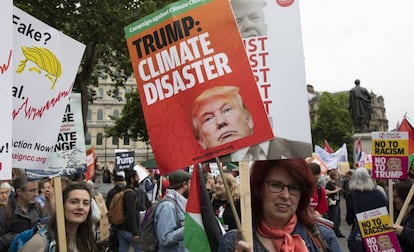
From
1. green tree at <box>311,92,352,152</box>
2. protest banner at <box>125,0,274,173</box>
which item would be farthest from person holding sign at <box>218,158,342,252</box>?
green tree at <box>311,92,352,152</box>

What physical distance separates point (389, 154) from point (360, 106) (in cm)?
1813

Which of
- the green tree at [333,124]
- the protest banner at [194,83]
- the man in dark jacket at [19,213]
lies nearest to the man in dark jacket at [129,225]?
the man in dark jacket at [19,213]

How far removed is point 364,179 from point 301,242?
584 centimetres

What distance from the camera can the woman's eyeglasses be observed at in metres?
2.75

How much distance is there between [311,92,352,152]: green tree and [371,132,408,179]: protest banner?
7245 centimetres

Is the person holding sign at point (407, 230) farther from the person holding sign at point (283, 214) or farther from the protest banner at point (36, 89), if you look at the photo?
the protest banner at point (36, 89)

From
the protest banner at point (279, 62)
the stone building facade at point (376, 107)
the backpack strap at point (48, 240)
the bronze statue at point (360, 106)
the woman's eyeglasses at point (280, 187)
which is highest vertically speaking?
the stone building facade at point (376, 107)

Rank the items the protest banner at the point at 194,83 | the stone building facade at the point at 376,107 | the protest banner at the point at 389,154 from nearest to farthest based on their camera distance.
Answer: the protest banner at the point at 194,83, the protest banner at the point at 389,154, the stone building facade at the point at 376,107

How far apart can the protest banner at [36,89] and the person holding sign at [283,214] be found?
1.77 m

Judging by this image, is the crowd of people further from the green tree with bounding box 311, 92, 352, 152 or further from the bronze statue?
the green tree with bounding box 311, 92, 352, 152

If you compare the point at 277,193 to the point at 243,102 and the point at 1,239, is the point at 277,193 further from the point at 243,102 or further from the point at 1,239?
the point at 1,239

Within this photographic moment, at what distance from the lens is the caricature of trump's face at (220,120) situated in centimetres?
286

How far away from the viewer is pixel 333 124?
261 ft

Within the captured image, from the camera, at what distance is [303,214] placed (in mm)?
2811
